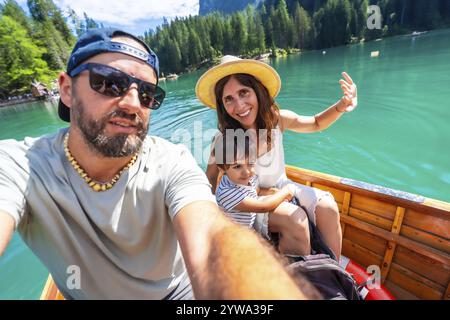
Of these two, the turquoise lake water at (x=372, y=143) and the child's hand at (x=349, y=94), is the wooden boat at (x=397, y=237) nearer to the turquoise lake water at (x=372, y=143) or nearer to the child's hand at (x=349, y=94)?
the child's hand at (x=349, y=94)

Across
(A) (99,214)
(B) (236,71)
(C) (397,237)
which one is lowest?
(C) (397,237)

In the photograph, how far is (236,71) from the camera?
7.82 feet

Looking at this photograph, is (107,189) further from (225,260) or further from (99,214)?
(225,260)

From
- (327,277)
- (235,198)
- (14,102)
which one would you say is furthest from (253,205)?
(14,102)

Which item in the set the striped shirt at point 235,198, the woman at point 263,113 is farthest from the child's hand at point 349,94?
the striped shirt at point 235,198

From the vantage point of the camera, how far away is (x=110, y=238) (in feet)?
4.38

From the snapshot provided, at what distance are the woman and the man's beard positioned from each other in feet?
3.98

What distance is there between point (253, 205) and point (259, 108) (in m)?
1.11

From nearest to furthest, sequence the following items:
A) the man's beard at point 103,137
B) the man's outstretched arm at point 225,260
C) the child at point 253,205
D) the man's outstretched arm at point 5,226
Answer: the man's outstretched arm at point 225,260 < the man's outstretched arm at point 5,226 < the man's beard at point 103,137 < the child at point 253,205

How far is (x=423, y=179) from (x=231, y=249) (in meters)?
5.56

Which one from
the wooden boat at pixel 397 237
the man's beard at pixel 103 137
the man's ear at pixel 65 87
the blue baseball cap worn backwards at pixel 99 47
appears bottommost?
the wooden boat at pixel 397 237

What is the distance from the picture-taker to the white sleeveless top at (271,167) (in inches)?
95.2

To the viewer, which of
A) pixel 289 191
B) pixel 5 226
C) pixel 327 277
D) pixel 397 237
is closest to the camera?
pixel 5 226

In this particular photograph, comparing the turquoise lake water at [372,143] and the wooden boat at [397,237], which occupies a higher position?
the wooden boat at [397,237]
